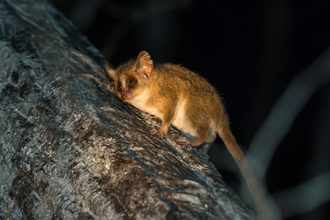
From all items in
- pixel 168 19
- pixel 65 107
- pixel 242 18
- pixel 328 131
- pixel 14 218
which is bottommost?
pixel 14 218

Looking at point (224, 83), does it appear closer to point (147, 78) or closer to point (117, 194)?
point (147, 78)

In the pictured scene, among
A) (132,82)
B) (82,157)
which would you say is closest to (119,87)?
(132,82)

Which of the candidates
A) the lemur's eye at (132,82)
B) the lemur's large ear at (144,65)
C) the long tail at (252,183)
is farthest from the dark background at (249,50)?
the lemur's eye at (132,82)

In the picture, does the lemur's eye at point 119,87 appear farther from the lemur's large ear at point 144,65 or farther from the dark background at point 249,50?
the dark background at point 249,50

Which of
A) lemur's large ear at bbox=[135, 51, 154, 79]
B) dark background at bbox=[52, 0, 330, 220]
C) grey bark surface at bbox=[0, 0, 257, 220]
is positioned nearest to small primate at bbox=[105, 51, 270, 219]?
lemur's large ear at bbox=[135, 51, 154, 79]

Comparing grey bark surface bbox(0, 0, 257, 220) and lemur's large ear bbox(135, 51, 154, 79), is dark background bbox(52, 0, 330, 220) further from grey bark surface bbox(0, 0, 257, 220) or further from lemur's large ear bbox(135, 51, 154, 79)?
grey bark surface bbox(0, 0, 257, 220)

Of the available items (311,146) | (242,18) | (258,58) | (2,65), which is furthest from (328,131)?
(2,65)
